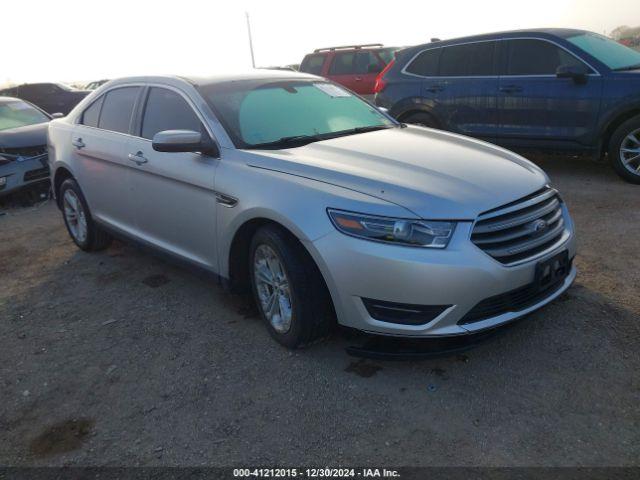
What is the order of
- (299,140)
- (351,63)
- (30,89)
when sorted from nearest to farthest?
1. (299,140)
2. (351,63)
3. (30,89)

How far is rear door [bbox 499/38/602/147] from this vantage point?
6.21m

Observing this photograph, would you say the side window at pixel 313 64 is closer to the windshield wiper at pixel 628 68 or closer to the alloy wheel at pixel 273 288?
the windshield wiper at pixel 628 68

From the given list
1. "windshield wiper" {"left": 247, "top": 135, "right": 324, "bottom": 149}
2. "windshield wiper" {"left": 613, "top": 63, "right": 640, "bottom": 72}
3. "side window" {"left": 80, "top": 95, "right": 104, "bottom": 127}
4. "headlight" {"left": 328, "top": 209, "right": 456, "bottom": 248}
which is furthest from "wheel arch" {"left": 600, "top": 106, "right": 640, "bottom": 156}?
"side window" {"left": 80, "top": 95, "right": 104, "bottom": 127}

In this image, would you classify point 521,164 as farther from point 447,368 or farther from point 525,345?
point 447,368

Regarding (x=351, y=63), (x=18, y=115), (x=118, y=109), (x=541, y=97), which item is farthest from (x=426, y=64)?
(x=18, y=115)

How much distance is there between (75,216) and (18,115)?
14.6 ft

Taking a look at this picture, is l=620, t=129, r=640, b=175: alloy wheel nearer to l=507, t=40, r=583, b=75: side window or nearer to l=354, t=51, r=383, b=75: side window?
l=507, t=40, r=583, b=75: side window

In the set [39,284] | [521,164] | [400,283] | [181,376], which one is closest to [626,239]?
[521,164]

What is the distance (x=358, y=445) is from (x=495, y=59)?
5.80 m

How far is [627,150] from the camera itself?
19.8 feet

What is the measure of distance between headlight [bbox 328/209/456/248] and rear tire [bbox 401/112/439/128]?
16.5ft

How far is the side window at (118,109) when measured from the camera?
174 inches

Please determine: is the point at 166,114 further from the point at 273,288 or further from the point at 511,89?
the point at 511,89

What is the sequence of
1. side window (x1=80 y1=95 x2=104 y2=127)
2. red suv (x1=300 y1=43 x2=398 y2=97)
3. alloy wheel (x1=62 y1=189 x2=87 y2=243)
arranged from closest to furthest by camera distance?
1. side window (x1=80 y1=95 x2=104 y2=127)
2. alloy wheel (x1=62 y1=189 x2=87 y2=243)
3. red suv (x1=300 y1=43 x2=398 y2=97)
